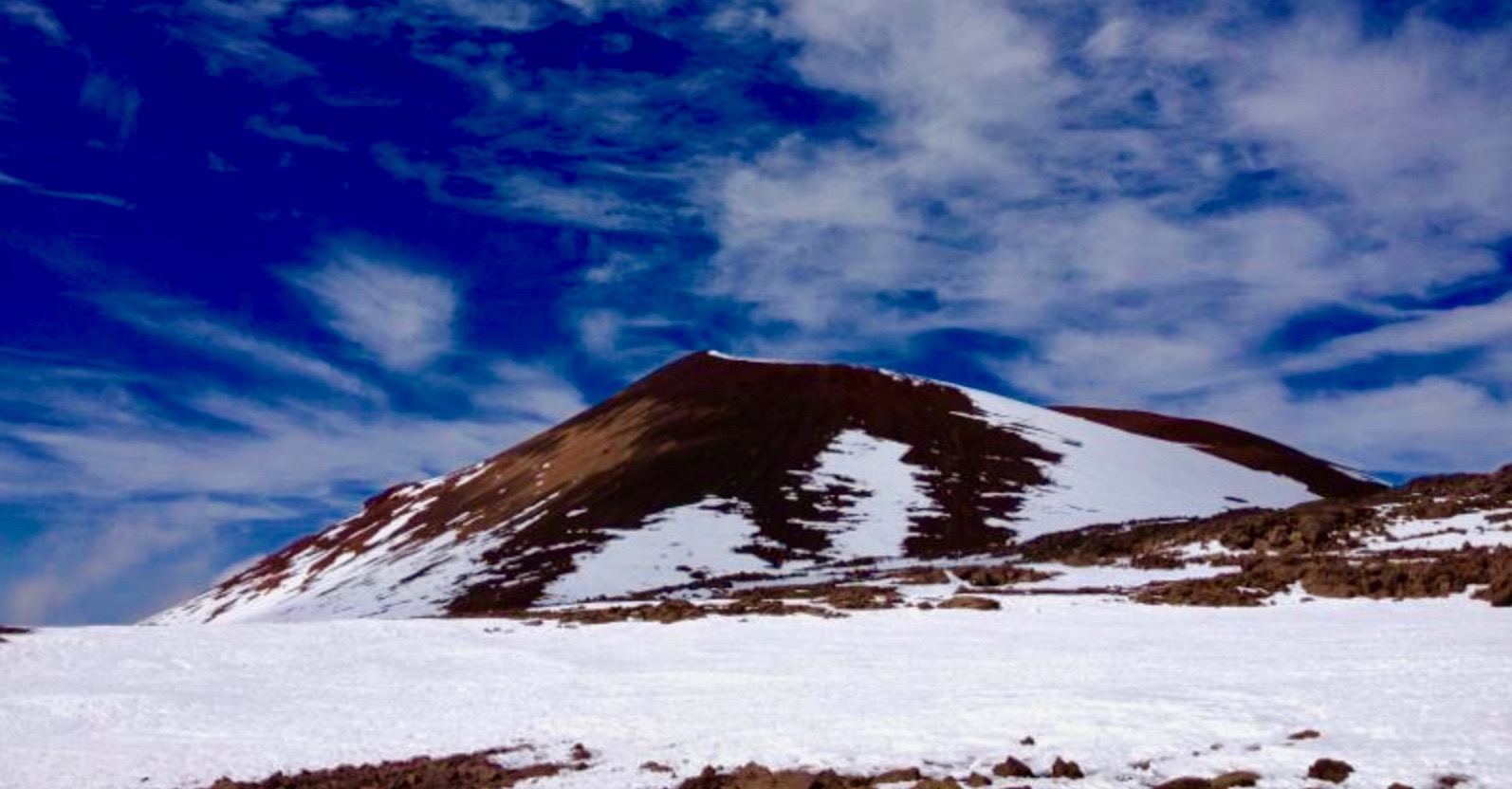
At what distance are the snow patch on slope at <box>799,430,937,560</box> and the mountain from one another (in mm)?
222

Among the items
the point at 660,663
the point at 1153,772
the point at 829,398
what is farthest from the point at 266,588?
the point at 1153,772

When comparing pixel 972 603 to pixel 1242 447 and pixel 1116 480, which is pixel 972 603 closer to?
pixel 1116 480

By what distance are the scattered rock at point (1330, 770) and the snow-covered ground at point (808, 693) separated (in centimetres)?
15

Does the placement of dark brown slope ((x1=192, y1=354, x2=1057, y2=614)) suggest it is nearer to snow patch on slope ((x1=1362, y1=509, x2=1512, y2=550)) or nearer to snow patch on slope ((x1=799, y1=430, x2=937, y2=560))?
snow patch on slope ((x1=799, y1=430, x2=937, y2=560))

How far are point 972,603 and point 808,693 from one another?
1543 cm

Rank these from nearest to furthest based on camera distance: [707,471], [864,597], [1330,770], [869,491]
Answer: [1330,770] → [864,597] → [869,491] → [707,471]

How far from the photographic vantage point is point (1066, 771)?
14.2 meters

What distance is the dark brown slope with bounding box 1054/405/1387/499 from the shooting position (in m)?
100

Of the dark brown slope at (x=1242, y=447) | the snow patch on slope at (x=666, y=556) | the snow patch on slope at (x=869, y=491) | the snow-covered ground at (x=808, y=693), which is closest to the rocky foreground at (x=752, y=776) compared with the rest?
the snow-covered ground at (x=808, y=693)

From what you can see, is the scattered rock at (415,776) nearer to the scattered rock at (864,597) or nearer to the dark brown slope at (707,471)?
the scattered rock at (864,597)

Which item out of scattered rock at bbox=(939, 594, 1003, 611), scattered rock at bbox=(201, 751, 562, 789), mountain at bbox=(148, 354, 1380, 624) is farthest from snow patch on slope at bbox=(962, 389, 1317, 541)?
scattered rock at bbox=(201, 751, 562, 789)

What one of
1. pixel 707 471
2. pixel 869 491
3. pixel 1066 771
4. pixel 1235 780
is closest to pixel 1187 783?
pixel 1235 780

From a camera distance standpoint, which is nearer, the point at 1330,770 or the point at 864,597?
the point at 1330,770

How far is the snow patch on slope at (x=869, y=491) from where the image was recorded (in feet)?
225
